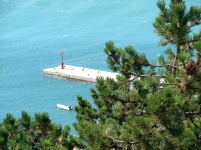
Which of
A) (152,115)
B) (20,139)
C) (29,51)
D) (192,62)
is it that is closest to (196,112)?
(192,62)

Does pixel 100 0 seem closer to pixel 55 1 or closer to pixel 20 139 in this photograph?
pixel 55 1

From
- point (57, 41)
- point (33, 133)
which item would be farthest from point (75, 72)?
point (33, 133)

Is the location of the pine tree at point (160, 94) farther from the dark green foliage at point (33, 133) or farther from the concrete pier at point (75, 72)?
the concrete pier at point (75, 72)

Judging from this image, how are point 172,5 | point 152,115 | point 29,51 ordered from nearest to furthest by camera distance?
point 152,115 → point 172,5 → point 29,51

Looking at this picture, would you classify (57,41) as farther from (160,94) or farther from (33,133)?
(160,94)

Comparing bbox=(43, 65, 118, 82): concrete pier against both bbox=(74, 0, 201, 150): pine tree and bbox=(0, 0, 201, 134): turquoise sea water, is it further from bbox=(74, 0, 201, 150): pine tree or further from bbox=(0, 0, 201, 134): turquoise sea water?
bbox=(74, 0, 201, 150): pine tree

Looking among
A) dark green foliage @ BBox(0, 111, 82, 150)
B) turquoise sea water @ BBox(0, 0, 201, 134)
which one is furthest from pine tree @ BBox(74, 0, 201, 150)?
turquoise sea water @ BBox(0, 0, 201, 134)

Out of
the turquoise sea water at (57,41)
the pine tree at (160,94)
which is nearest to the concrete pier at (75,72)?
the turquoise sea water at (57,41)
